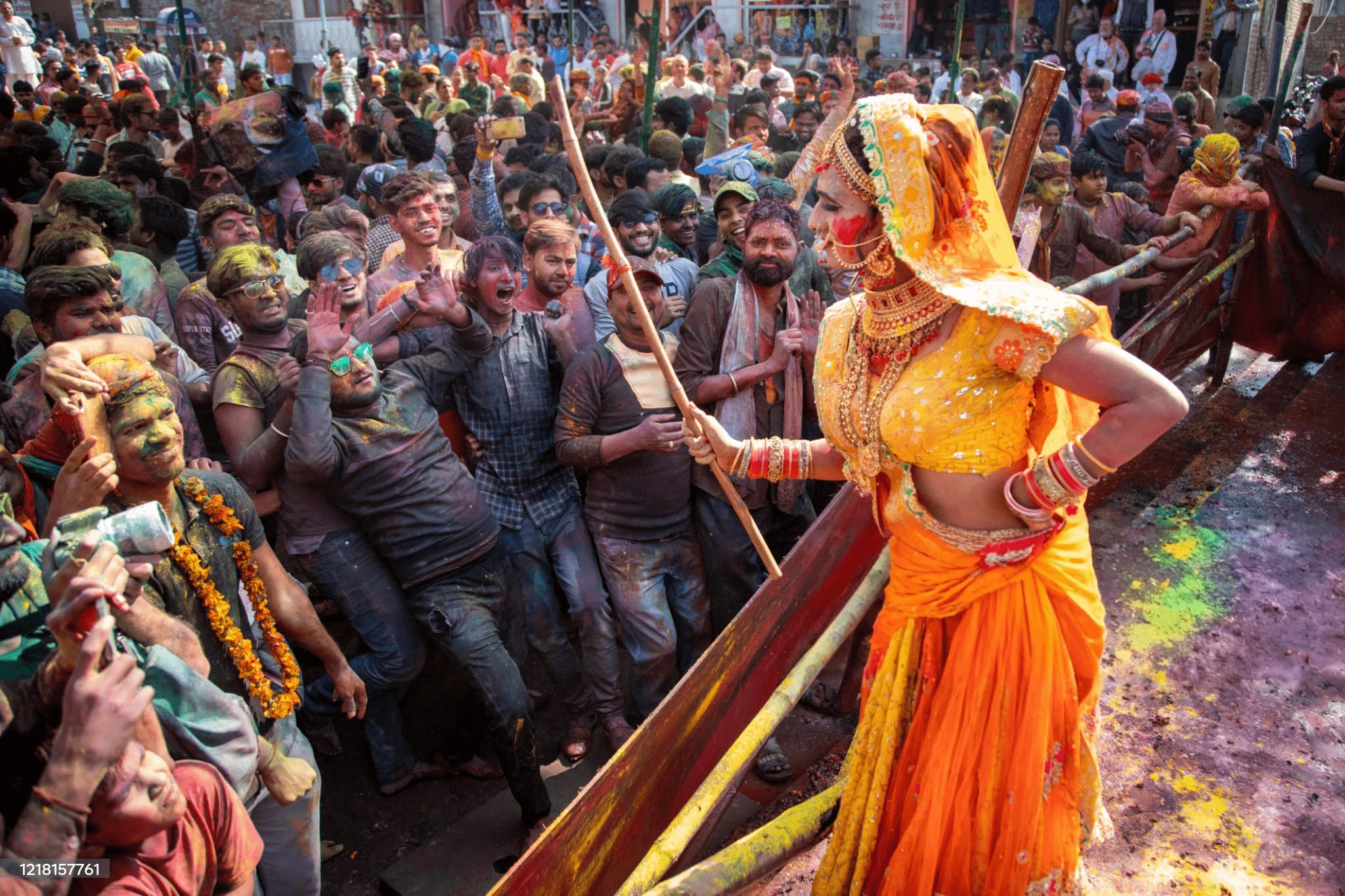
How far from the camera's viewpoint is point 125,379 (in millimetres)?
2844

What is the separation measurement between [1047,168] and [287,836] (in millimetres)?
5400

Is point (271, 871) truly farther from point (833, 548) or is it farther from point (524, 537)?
point (833, 548)

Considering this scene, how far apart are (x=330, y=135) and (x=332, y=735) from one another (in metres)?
8.05

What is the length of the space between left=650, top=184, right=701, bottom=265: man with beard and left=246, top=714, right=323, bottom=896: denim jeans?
11.3ft

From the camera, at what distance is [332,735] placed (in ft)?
13.7

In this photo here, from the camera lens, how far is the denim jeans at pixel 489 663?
12.1 feet

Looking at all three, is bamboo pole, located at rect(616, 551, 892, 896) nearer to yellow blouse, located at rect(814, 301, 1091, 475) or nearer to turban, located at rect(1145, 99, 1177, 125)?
yellow blouse, located at rect(814, 301, 1091, 475)

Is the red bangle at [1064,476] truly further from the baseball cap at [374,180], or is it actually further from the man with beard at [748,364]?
the baseball cap at [374,180]

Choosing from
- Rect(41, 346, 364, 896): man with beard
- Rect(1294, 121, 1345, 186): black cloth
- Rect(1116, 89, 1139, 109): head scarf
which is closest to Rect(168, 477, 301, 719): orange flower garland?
Rect(41, 346, 364, 896): man with beard

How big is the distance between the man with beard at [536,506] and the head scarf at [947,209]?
2.14m

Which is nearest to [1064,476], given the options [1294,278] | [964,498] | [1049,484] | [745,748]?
[1049,484]

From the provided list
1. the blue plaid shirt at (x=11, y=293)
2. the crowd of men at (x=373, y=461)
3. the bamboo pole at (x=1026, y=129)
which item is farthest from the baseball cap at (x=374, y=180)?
the bamboo pole at (x=1026, y=129)

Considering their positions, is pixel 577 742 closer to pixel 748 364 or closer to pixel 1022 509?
pixel 748 364

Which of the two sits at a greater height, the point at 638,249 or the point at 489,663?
the point at 638,249
